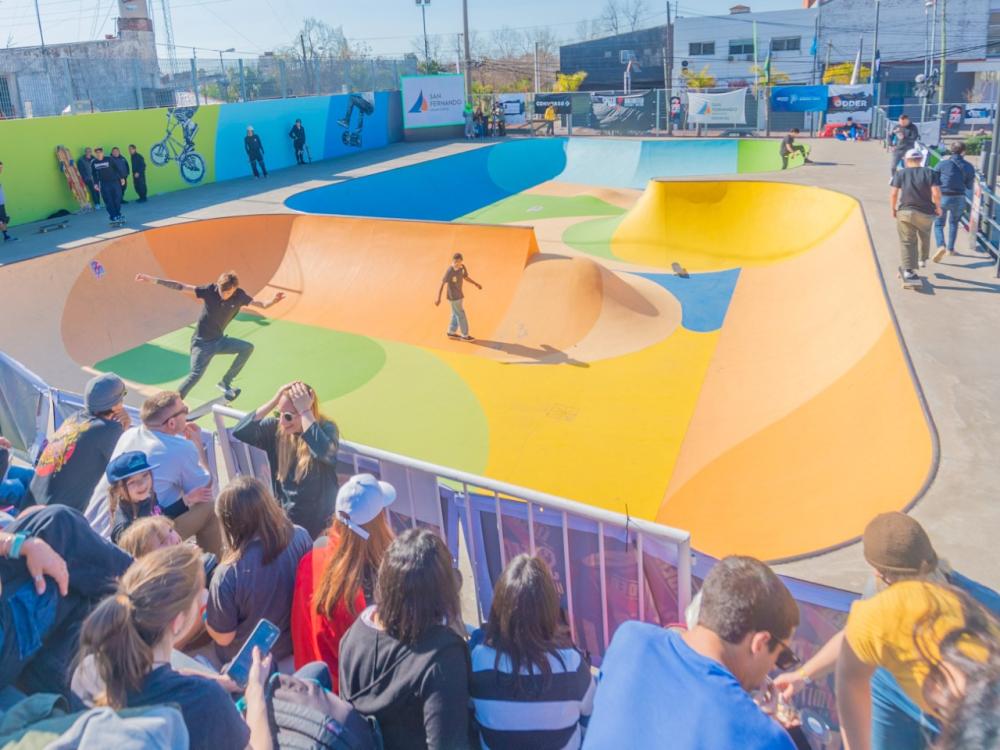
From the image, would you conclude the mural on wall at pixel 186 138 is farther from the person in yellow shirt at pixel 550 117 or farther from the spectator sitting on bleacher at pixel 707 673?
the spectator sitting on bleacher at pixel 707 673

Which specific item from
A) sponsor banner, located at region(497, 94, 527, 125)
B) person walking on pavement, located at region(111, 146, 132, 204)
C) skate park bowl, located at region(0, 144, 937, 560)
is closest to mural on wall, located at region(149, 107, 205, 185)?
person walking on pavement, located at region(111, 146, 132, 204)

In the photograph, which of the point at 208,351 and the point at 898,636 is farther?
the point at 208,351

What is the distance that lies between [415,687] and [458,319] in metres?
9.00

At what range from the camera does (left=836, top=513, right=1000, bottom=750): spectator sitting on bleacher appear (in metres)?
2.00

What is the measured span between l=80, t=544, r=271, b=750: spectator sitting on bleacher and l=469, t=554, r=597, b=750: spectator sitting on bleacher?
2.21 feet

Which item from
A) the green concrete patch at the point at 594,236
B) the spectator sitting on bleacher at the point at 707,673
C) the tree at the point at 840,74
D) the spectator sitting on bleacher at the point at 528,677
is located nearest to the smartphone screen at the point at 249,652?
the spectator sitting on bleacher at the point at 528,677

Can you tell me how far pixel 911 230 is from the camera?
7809 millimetres

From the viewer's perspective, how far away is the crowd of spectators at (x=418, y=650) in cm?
181

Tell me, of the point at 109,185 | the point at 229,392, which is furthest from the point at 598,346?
the point at 109,185

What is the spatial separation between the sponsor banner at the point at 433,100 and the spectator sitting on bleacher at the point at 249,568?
28365 mm

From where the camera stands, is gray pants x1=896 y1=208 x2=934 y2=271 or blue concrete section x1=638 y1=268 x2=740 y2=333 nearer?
gray pants x1=896 y1=208 x2=934 y2=271

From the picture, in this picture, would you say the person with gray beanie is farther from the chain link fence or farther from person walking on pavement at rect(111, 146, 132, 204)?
the chain link fence

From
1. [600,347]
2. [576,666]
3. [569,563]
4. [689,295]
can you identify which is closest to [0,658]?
[576,666]

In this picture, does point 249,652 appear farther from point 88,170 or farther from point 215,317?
point 88,170
